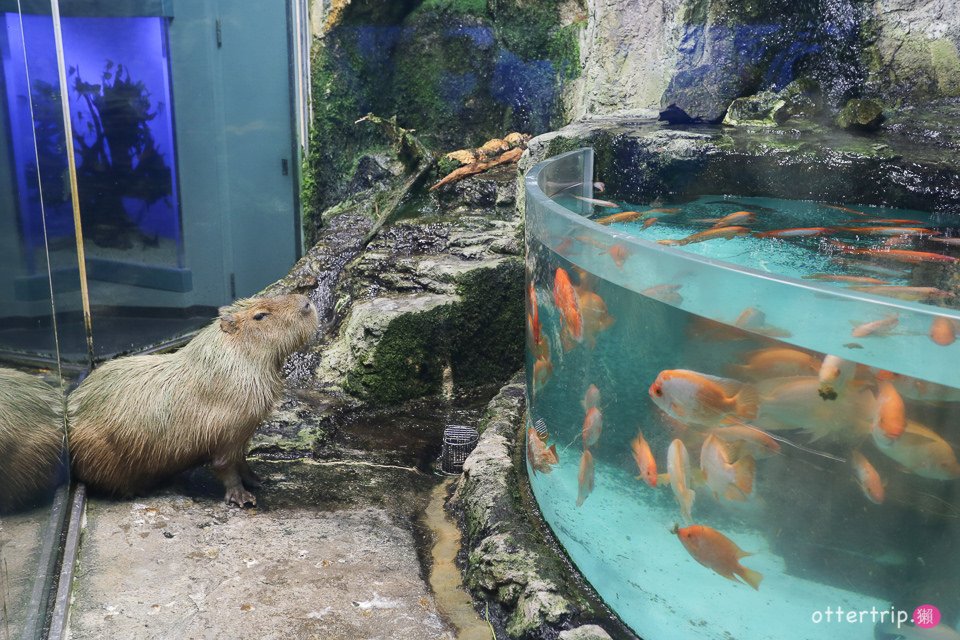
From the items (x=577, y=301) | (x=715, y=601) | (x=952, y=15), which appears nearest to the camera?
(x=715, y=601)

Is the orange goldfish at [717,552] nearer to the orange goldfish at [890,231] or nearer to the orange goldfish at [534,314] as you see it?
the orange goldfish at [534,314]

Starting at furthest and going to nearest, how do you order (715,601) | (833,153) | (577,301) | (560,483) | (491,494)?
(833,153)
(491,494)
(560,483)
(577,301)
(715,601)

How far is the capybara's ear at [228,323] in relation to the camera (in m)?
4.43

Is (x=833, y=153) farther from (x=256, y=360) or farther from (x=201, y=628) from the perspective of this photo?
(x=201, y=628)

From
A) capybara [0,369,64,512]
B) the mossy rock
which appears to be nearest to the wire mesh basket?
capybara [0,369,64,512]

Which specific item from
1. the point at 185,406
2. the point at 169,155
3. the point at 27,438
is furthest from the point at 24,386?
the point at 169,155

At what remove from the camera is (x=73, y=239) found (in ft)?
19.5

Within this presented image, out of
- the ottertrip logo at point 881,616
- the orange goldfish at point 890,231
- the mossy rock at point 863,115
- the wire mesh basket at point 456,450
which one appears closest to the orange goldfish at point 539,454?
the wire mesh basket at point 456,450

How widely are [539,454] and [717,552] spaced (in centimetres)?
138

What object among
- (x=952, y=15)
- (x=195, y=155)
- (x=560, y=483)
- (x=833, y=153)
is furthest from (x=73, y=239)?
(x=952, y=15)

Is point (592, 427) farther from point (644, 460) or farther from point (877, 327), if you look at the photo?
point (877, 327)

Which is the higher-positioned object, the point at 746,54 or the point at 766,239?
the point at 746,54

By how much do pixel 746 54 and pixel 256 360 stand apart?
5.55 m

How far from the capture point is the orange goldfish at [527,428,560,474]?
382 cm
